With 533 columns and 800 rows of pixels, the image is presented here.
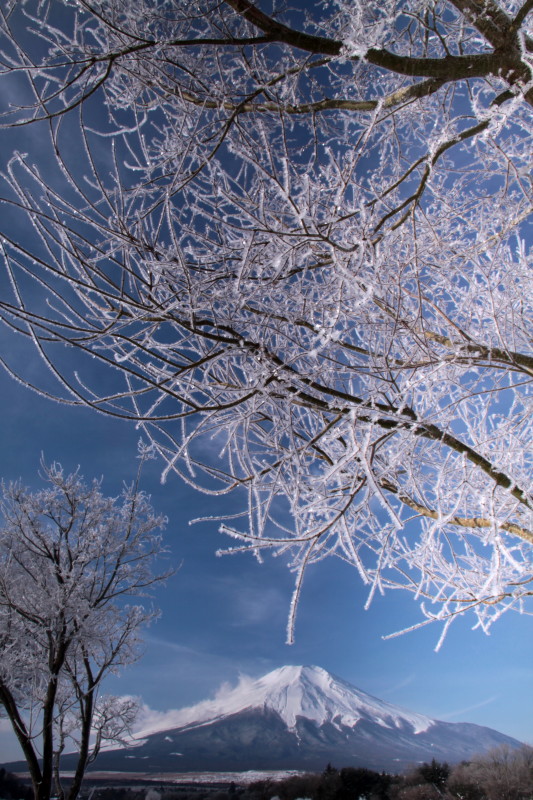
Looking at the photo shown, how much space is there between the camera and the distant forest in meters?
31.3

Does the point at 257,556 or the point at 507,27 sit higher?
the point at 507,27

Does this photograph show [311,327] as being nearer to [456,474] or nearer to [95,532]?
[456,474]

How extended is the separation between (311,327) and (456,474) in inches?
60.7

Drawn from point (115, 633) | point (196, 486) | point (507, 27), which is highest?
point (507, 27)

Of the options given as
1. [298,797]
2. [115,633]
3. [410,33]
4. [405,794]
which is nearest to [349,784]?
[298,797]

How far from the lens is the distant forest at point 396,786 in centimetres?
3130

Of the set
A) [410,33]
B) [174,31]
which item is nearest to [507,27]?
[410,33]

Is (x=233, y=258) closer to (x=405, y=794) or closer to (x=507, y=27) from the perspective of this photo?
(x=507, y=27)

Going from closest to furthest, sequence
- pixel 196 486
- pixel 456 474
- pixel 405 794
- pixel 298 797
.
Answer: pixel 196 486
pixel 456 474
pixel 298 797
pixel 405 794

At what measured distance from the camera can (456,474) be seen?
9.95 ft

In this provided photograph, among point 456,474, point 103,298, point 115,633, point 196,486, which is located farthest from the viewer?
point 115,633

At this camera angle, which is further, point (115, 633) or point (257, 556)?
point (115, 633)

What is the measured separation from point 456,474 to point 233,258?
6.98 ft

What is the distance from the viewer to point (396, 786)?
34.9m
